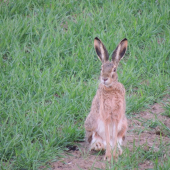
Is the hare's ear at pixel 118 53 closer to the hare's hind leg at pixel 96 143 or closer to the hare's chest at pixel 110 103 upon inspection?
the hare's chest at pixel 110 103

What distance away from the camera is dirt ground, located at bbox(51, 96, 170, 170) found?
428cm

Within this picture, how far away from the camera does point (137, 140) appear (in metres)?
4.85

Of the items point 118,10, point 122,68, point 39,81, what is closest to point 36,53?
point 39,81

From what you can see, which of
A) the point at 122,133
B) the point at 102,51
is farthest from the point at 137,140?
the point at 102,51

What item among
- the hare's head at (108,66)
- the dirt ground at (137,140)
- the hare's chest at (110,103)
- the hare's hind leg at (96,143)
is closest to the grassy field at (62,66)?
the dirt ground at (137,140)

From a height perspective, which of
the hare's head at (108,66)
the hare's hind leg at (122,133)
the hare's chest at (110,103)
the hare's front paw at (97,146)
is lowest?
the hare's front paw at (97,146)

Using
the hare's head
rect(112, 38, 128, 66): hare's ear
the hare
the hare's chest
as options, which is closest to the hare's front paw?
the hare

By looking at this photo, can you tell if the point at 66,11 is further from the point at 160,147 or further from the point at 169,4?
the point at 160,147

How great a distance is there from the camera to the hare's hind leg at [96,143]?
4547 millimetres

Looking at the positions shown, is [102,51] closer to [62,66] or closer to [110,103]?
[110,103]

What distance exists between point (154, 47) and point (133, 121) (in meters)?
1.83

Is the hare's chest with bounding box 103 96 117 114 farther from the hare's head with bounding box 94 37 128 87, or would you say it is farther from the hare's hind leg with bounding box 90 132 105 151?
the hare's hind leg with bounding box 90 132 105 151

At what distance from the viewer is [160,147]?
4473mm

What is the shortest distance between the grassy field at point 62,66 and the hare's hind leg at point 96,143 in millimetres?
284
